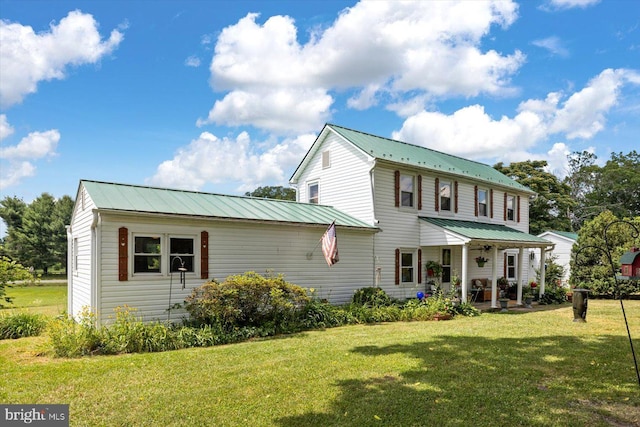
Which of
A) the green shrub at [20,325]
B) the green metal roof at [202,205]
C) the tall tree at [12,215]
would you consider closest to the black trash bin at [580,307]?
the green metal roof at [202,205]

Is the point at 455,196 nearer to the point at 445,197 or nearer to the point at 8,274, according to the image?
the point at 445,197

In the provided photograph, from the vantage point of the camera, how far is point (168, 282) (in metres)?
11.2

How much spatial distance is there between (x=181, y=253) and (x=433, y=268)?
10.7 meters

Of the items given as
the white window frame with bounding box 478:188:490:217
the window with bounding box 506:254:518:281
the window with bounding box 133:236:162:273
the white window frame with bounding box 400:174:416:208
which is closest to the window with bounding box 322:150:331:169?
the white window frame with bounding box 400:174:416:208

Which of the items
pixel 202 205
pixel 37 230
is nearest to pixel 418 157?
pixel 202 205

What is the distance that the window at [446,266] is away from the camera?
18641 millimetres

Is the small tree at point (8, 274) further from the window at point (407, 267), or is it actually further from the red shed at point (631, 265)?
the red shed at point (631, 265)

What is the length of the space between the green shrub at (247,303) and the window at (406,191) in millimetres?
7297

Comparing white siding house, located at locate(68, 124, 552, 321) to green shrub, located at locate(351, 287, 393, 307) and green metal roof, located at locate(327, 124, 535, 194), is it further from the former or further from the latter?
green shrub, located at locate(351, 287, 393, 307)

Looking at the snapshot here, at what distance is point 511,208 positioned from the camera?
23.2 metres

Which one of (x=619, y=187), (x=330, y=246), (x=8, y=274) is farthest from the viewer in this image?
(x=619, y=187)

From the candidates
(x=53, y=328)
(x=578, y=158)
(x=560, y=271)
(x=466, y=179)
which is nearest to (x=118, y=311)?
(x=53, y=328)

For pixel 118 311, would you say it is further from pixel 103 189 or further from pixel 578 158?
pixel 578 158

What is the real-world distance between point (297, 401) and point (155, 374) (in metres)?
2.92
